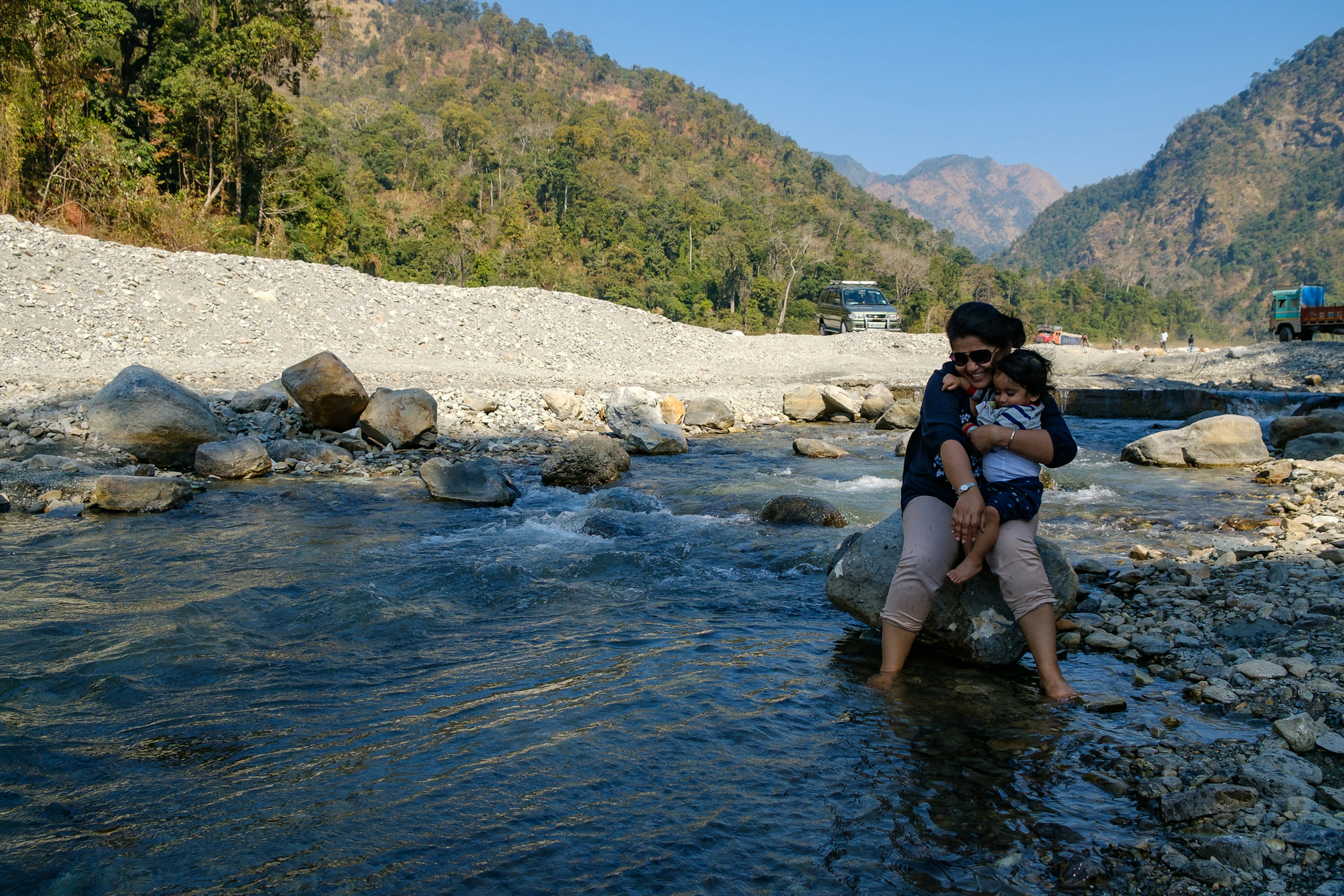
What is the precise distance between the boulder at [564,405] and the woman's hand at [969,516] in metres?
9.72

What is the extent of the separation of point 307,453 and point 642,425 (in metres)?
4.39

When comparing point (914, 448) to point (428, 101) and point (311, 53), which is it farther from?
Answer: point (428, 101)

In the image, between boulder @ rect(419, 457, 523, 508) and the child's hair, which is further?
boulder @ rect(419, 457, 523, 508)

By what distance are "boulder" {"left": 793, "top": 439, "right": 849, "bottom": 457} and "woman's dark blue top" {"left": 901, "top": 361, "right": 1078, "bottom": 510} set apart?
7.24 metres

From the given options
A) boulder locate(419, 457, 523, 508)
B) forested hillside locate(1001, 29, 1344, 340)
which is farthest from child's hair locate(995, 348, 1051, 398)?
forested hillside locate(1001, 29, 1344, 340)

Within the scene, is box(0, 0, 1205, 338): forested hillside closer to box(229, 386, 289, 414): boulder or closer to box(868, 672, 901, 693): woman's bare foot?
box(229, 386, 289, 414): boulder

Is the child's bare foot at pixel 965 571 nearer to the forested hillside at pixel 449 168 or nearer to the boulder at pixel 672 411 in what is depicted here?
the boulder at pixel 672 411

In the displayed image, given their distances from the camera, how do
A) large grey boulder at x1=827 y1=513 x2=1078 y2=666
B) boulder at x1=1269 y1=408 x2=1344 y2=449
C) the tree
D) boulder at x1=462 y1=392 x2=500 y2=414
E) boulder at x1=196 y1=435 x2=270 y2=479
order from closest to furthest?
1. large grey boulder at x1=827 y1=513 x2=1078 y2=666
2. boulder at x1=196 y1=435 x2=270 y2=479
3. boulder at x1=1269 y1=408 x2=1344 y2=449
4. boulder at x1=462 y1=392 x2=500 y2=414
5. the tree

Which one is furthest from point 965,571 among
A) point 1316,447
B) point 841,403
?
point 841,403

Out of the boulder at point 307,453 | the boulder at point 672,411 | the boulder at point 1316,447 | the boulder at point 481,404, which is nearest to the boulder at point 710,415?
the boulder at point 672,411

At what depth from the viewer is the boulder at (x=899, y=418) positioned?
1380 centimetres

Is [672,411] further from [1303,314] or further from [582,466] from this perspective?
[1303,314]

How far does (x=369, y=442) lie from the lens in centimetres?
1025

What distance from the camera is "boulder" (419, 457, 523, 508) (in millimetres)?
8016
